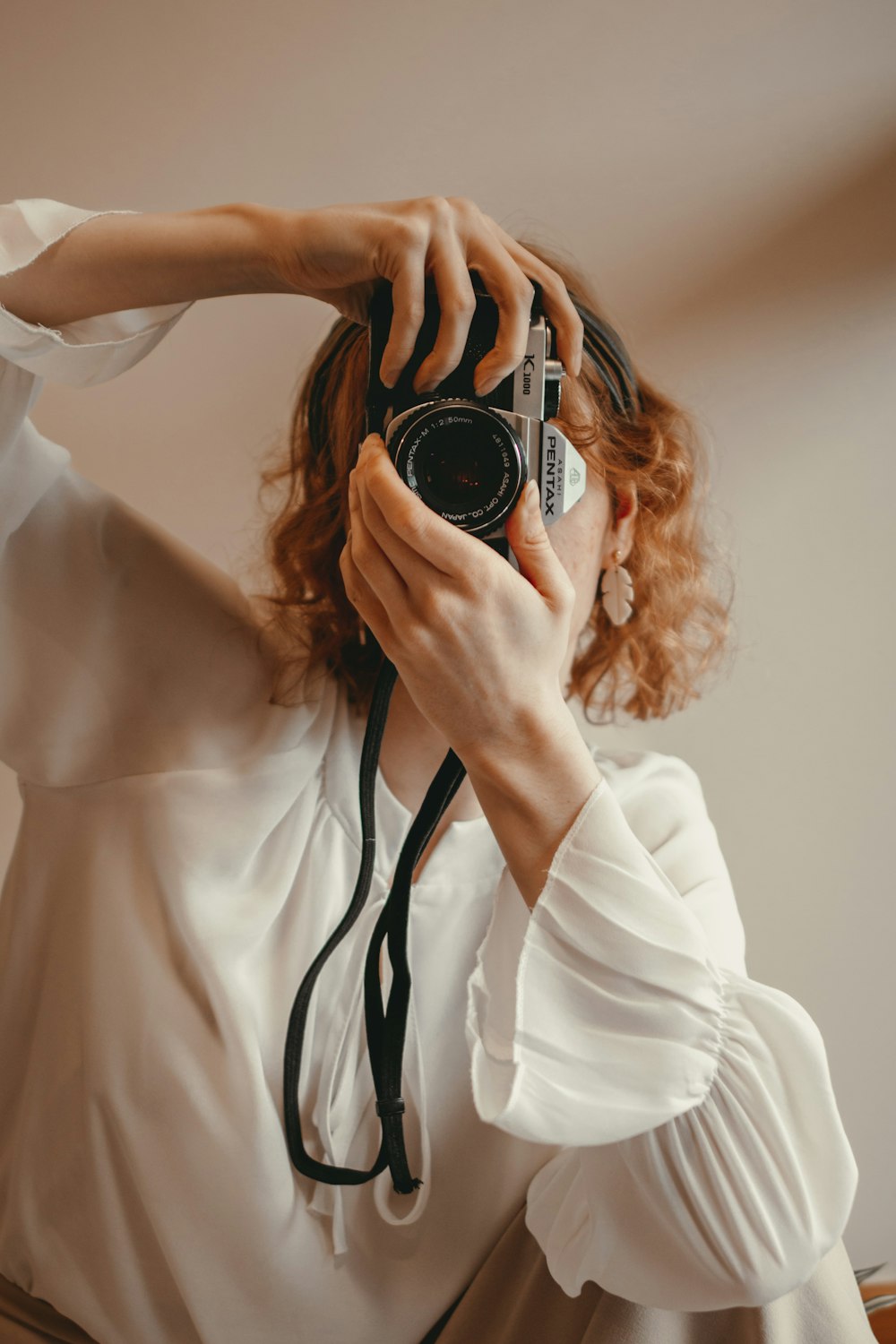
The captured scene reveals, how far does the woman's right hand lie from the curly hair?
4.7 inches

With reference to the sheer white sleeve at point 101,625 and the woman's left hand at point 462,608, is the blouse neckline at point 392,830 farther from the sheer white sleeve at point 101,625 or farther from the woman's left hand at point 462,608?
the woman's left hand at point 462,608

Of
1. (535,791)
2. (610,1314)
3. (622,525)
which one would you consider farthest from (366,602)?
(610,1314)

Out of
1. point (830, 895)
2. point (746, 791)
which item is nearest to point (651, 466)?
point (746, 791)

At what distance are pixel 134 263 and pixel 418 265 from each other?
15cm

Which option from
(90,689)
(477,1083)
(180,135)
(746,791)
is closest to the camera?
(477,1083)

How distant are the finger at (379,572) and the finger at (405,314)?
7 cm

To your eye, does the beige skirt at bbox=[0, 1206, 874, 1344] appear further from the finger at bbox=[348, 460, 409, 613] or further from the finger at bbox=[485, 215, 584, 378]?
the finger at bbox=[485, 215, 584, 378]

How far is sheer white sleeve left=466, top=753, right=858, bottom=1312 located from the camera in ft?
1.44

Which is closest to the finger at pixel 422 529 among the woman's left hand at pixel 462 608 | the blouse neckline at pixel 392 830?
the woman's left hand at pixel 462 608

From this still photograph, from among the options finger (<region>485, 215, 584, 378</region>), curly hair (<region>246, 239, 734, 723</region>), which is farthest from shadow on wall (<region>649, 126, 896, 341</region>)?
finger (<region>485, 215, 584, 378</region>)

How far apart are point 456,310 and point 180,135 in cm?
49

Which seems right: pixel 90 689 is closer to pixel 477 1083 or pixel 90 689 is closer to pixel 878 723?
pixel 477 1083

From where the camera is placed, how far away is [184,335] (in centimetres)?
83

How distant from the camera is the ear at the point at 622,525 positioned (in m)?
0.66
